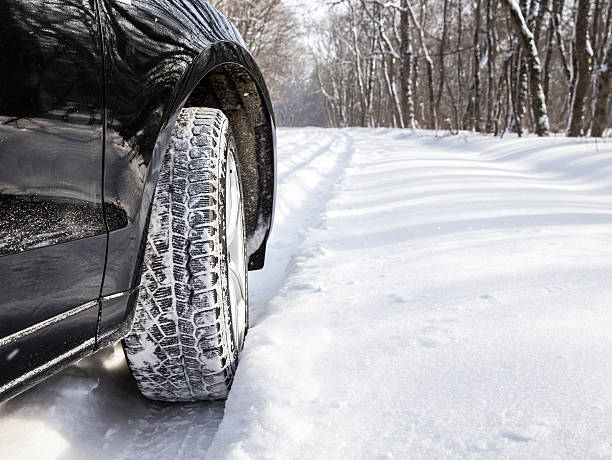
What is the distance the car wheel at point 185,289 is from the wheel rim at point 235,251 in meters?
0.08

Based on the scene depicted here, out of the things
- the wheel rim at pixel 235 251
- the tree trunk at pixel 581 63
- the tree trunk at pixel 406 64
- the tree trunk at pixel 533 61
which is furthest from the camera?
the tree trunk at pixel 406 64

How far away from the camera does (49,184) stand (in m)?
0.67

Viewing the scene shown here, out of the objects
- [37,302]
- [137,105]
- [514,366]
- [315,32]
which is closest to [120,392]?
[37,302]

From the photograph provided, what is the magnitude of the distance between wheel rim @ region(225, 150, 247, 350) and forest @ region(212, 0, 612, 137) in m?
8.81

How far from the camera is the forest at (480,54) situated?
29.9 feet

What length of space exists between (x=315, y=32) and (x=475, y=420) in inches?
1980

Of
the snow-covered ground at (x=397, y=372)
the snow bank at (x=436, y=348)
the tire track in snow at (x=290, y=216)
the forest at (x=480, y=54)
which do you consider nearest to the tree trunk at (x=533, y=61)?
the forest at (x=480, y=54)

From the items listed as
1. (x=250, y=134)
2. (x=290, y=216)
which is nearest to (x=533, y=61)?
(x=290, y=216)

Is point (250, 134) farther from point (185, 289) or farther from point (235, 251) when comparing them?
point (185, 289)

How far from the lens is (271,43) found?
22.6 meters

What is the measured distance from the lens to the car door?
60 cm

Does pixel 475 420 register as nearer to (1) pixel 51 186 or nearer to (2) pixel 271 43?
(1) pixel 51 186

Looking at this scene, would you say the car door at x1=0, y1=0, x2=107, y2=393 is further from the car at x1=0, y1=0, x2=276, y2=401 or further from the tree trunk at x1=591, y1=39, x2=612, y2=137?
the tree trunk at x1=591, y1=39, x2=612, y2=137

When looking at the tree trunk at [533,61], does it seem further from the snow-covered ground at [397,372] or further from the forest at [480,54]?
the snow-covered ground at [397,372]
